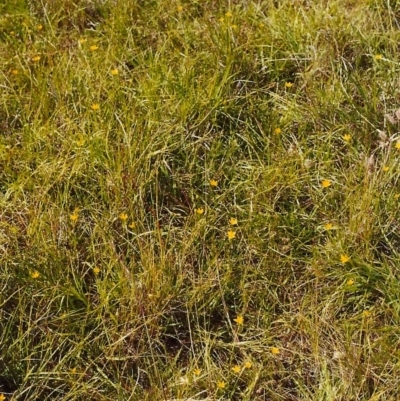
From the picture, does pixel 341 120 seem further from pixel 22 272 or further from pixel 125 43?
pixel 22 272

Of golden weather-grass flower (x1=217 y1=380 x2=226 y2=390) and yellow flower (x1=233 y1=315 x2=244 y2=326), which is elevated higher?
yellow flower (x1=233 y1=315 x2=244 y2=326)

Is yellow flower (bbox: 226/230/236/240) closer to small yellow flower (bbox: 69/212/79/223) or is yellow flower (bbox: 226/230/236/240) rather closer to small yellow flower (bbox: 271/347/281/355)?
small yellow flower (bbox: 271/347/281/355)

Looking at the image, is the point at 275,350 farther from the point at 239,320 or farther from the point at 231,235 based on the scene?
the point at 231,235

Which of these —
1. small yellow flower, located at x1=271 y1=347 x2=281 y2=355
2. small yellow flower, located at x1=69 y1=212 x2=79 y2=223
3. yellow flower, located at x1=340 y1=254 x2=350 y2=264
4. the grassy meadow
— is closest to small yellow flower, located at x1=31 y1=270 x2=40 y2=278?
the grassy meadow

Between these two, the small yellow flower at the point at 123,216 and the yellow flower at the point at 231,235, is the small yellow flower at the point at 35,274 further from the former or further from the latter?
the yellow flower at the point at 231,235

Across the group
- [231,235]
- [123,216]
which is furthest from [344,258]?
[123,216]

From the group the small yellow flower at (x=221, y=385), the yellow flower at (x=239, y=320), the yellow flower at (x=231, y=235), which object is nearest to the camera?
the small yellow flower at (x=221, y=385)

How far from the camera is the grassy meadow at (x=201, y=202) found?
6.70ft

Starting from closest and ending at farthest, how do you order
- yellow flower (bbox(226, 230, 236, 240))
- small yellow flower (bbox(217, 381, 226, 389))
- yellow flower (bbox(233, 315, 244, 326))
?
small yellow flower (bbox(217, 381, 226, 389)) → yellow flower (bbox(233, 315, 244, 326)) → yellow flower (bbox(226, 230, 236, 240))

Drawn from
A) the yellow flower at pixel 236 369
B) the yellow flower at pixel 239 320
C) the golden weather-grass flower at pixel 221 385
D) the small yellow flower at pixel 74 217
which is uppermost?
the small yellow flower at pixel 74 217

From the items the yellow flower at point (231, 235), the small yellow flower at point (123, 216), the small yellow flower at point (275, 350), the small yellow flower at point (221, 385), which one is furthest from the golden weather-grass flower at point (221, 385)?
the small yellow flower at point (123, 216)

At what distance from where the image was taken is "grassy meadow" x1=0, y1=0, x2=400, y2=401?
204 centimetres

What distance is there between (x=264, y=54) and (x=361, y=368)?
141 cm

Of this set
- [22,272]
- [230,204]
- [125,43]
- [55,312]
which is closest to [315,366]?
[230,204]
